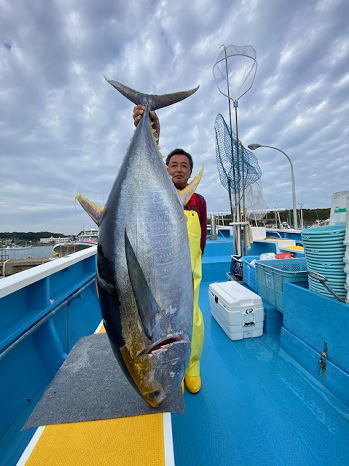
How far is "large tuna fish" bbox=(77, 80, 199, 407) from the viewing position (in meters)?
0.99

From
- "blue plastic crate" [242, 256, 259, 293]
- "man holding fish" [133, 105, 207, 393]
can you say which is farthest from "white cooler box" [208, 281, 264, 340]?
"man holding fish" [133, 105, 207, 393]

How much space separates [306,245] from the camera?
2.38 meters

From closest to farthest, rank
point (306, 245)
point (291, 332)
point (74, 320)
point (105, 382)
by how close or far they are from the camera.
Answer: point (105, 382)
point (306, 245)
point (291, 332)
point (74, 320)

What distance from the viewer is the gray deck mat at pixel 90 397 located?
1356 mm

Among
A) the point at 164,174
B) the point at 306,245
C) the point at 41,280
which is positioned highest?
the point at 164,174

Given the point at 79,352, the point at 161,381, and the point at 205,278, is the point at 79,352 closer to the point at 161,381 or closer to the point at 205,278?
the point at 161,381

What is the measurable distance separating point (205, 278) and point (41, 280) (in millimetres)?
4569

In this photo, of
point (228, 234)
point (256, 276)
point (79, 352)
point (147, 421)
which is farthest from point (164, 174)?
point (228, 234)

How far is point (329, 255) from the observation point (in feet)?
7.07

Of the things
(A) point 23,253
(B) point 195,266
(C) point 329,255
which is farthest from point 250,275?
(A) point 23,253

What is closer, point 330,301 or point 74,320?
point 330,301

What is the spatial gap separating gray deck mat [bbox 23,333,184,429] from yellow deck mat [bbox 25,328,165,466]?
0.06 metres

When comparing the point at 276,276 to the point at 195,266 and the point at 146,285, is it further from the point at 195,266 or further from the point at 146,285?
the point at 146,285

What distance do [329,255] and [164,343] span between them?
5.98 ft
